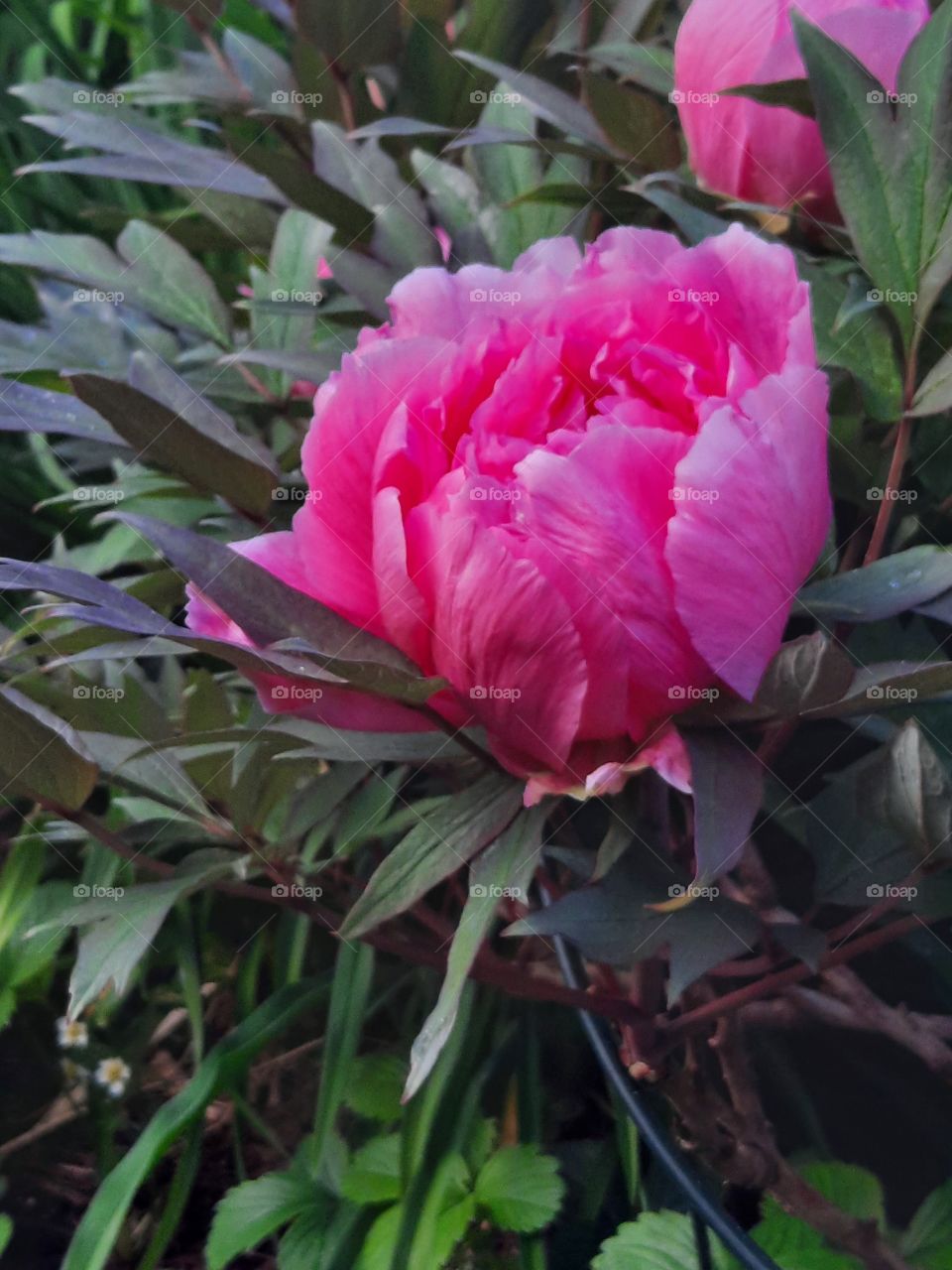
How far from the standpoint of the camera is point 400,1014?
2.09 ft

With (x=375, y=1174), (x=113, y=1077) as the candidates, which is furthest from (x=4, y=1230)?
(x=375, y=1174)

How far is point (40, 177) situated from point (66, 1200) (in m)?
0.77

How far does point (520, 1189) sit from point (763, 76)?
1.44 ft

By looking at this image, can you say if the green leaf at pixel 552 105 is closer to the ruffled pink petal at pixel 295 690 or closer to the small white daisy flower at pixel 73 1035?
the ruffled pink petal at pixel 295 690

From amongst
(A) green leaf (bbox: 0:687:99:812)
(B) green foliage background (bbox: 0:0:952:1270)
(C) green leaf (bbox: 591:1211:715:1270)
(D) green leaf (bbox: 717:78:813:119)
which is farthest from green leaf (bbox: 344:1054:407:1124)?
(D) green leaf (bbox: 717:78:813:119)

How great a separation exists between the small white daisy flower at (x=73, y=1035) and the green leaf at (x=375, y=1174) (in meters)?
0.20

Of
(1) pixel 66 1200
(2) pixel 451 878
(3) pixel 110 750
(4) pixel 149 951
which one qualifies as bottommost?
(1) pixel 66 1200

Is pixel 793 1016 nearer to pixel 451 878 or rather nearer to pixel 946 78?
pixel 451 878

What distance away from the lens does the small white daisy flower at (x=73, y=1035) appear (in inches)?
24.9

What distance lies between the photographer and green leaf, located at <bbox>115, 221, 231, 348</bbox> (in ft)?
1.64

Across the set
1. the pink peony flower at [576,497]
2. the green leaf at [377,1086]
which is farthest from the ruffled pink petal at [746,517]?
the green leaf at [377,1086]

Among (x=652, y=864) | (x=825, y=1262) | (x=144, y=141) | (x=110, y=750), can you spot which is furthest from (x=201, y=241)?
(x=825, y=1262)

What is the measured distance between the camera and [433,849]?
315 millimetres

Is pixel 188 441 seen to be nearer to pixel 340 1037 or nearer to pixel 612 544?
pixel 612 544
